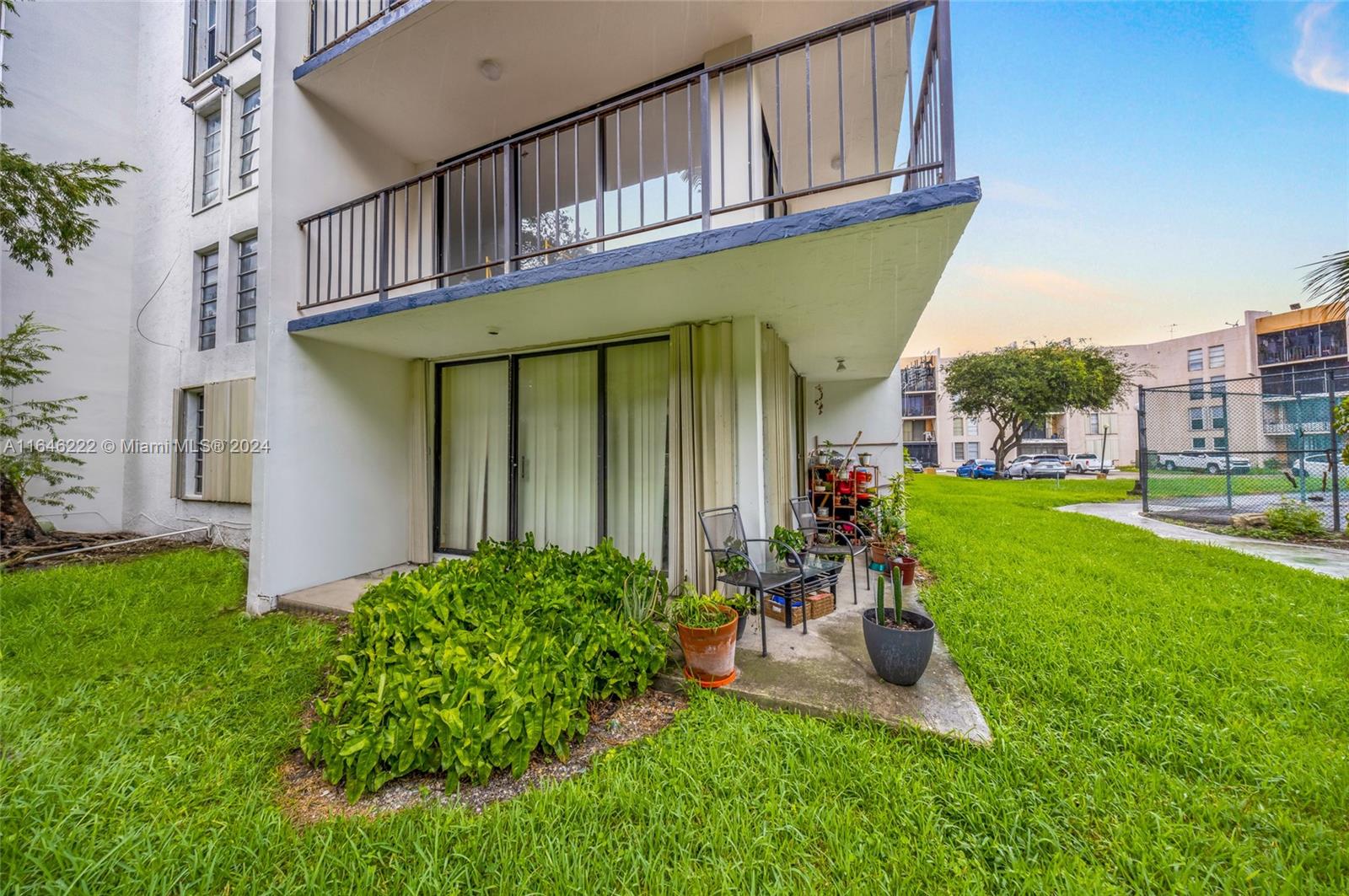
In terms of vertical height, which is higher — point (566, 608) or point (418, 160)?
point (418, 160)

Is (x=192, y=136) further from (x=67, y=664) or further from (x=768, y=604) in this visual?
(x=768, y=604)

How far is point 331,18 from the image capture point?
4.56 m

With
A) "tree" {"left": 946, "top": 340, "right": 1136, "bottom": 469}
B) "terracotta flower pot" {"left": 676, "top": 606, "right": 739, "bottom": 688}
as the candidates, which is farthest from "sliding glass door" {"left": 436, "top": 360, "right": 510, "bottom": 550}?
"tree" {"left": 946, "top": 340, "right": 1136, "bottom": 469}

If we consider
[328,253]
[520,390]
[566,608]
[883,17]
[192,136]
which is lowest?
[566,608]

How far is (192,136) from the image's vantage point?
6.99 m

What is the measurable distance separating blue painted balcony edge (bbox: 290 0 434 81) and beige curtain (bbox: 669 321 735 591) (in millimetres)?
3261

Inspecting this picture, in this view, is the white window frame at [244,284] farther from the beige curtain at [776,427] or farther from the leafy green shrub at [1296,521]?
the leafy green shrub at [1296,521]

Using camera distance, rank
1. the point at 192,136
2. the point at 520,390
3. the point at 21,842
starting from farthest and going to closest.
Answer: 1. the point at 192,136
2. the point at 520,390
3. the point at 21,842

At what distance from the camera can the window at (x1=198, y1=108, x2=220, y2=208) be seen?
6867 millimetres

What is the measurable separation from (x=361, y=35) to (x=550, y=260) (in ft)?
7.29

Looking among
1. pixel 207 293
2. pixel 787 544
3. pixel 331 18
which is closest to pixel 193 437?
pixel 207 293

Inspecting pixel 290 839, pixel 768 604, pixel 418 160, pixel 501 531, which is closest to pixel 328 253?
pixel 418 160

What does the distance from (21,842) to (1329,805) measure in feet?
15.1

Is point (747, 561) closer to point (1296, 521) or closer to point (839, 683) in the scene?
point (839, 683)
